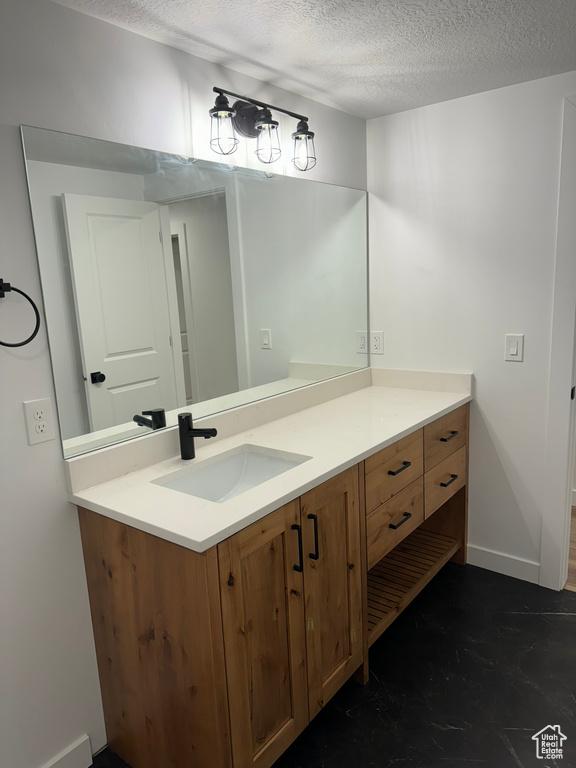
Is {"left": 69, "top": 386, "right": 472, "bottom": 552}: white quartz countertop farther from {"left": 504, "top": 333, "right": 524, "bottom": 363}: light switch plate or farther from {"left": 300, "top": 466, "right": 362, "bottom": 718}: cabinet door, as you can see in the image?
{"left": 504, "top": 333, "right": 524, "bottom": 363}: light switch plate

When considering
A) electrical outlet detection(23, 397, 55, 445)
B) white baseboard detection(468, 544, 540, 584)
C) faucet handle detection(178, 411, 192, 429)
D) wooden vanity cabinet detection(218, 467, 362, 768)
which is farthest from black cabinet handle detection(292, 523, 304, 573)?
white baseboard detection(468, 544, 540, 584)

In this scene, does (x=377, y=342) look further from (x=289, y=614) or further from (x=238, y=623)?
(x=238, y=623)

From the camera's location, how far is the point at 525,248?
93.4 inches

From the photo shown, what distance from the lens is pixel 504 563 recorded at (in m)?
2.63

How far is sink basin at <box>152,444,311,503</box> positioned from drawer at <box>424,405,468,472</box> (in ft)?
2.32

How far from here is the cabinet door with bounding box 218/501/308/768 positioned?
1.37 meters

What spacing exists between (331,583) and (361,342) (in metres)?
1.45

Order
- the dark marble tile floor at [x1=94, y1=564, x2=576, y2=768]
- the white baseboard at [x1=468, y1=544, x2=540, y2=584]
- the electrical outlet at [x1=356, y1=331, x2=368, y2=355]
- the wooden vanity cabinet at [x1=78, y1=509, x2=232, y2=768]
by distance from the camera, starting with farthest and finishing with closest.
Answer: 1. the electrical outlet at [x1=356, y1=331, x2=368, y2=355]
2. the white baseboard at [x1=468, y1=544, x2=540, y2=584]
3. the dark marble tile floor at [x1=94, y1=564, x2=576, y2=768]
4. the wooden vanity cabinet at [x1=78, y1=509, x2=232, y2=768]

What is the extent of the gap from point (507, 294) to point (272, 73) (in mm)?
1366

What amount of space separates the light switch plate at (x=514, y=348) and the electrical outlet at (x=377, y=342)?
64cm

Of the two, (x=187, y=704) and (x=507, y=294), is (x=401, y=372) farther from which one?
(x=187, y=704)

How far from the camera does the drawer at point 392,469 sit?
191cm

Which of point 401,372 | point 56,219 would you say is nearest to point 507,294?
point 401,372

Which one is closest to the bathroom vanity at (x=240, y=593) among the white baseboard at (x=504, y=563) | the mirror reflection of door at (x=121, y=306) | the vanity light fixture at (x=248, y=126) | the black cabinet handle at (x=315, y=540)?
the black cabinet handle at (x=315, y=540)
